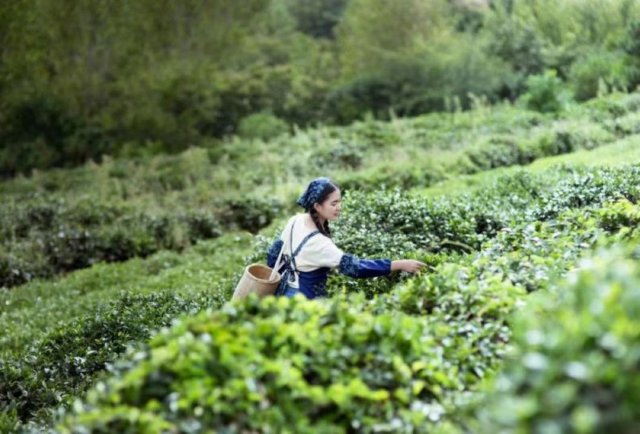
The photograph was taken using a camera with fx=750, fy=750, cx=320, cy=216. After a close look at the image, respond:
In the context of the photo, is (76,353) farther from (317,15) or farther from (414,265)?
(317,15)

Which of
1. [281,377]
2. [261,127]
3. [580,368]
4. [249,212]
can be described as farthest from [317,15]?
[580,368]

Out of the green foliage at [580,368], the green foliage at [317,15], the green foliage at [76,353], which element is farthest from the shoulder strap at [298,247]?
the green foliage at [317,15]

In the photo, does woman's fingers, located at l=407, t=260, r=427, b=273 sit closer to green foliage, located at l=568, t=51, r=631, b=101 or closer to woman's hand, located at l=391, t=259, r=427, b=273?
woman's hand, located at l=391, t=259, r=427, b=273

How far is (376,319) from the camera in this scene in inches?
146

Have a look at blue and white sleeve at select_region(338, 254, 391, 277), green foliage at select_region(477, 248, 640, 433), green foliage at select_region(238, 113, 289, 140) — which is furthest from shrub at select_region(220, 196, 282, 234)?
green foliage at select_region(238, 113, 289, 140)

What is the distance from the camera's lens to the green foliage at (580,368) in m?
2.41

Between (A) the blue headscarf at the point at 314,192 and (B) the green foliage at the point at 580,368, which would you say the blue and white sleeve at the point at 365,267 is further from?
(B) the green foliage at the point at 580,368

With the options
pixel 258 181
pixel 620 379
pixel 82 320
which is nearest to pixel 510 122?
pixel 258 181

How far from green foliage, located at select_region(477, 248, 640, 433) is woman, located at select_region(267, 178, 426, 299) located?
2.60 meters

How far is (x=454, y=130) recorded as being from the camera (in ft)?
67.5

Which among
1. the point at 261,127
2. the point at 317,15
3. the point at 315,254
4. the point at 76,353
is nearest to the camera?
the point at 315,254

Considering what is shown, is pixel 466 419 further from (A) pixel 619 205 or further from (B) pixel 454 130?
(B) pixel 454 130

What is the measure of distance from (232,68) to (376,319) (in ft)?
101

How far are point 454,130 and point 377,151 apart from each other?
289 cm
